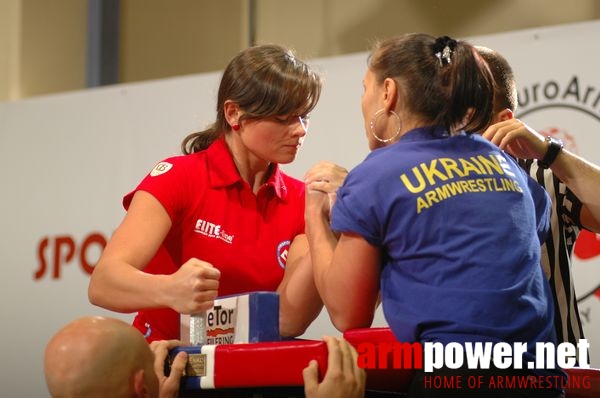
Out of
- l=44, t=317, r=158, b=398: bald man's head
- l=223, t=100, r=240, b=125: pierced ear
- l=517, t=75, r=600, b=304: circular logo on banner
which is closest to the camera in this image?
l=44, t=317, r=158, b=398: bald man's head

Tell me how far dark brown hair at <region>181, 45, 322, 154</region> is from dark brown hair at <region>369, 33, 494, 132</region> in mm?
506

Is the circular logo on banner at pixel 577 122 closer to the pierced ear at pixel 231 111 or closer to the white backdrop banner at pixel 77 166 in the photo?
the white backdrop banner at pixel 77 166

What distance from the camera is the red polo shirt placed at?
194 cm

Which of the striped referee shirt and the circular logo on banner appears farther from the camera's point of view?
the circular logo on banner

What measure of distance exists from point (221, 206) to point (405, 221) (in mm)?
745

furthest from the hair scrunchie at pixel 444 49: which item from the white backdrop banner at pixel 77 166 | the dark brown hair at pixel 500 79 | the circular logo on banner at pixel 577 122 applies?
the white backdrop banner at pixel 77 166

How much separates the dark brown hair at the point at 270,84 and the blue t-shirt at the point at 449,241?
0.58 metres

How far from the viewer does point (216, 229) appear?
1.96 m

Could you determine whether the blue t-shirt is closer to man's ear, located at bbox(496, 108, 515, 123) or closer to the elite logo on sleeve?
man's ear, located at bbox(496, 108, 515, 123)

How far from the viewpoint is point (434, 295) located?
128 centimetres

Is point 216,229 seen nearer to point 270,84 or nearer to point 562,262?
point 270,84

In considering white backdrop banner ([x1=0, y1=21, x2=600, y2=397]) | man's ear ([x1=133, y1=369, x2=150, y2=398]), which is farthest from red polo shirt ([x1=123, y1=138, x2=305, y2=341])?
white backdrop banner ([x1=0, y1=21, x2=600, y2=397])

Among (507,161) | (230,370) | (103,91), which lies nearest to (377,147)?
(507,161)

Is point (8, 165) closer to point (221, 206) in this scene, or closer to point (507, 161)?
point (221, 206)
